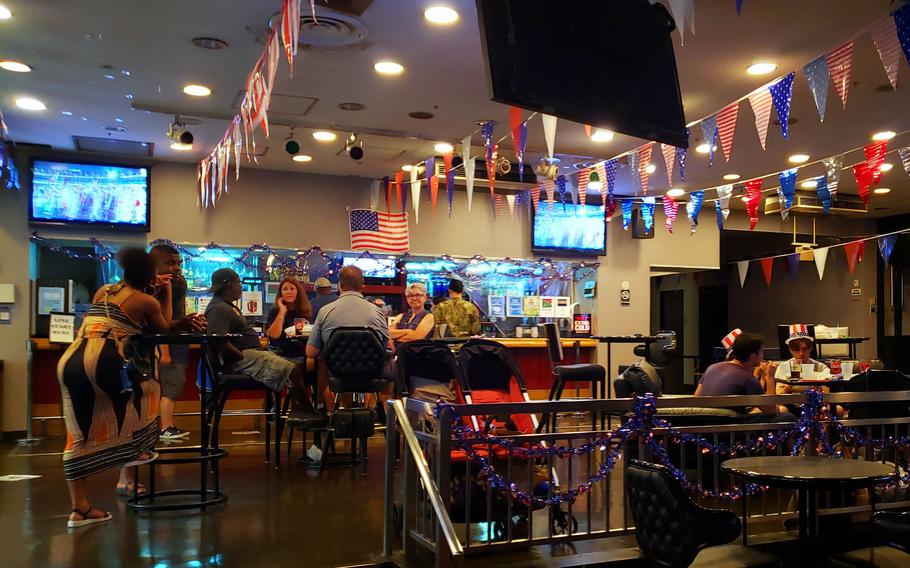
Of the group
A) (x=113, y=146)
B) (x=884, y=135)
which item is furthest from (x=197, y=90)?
(x=884, y=135)

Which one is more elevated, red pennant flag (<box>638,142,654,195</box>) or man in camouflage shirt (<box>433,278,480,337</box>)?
red pennant flag (<box>638,142,654,195</box>)

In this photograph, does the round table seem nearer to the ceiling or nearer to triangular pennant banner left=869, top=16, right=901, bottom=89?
the ceiling

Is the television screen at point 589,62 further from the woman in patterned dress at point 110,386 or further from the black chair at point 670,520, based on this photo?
the woman in patterned dress at point 110,386

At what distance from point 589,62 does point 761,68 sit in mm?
2986

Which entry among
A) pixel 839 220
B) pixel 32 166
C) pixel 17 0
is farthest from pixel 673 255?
pixel 17 0

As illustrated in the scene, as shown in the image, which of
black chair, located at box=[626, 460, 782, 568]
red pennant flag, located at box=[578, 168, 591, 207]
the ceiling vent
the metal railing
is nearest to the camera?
black chair, located at box=[626, 460, 782, 568]

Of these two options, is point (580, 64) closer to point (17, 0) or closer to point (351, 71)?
point (351, 71)

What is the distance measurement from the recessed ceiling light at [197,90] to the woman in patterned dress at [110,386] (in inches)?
96.1

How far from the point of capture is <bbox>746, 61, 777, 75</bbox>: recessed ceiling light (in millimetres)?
6008

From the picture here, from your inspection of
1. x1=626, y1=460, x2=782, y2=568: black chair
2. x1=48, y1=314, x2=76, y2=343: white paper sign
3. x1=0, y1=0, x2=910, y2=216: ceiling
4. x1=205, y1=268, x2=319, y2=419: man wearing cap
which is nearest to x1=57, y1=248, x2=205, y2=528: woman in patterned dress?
x1=205, y1=268, x2=319, y2=419: man wearing cap

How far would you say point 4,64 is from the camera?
6012mm

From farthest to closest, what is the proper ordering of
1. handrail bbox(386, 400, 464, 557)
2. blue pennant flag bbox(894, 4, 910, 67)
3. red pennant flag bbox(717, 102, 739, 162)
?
red pennant flag bbox(717, 102, 739, 162) < blue pennant flag bbox(894, 4, 910, 67) < handrail bbox(386, 400, 464, 557)

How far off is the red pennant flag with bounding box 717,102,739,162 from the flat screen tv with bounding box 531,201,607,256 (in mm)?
4587

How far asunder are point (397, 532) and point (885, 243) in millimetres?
7921
